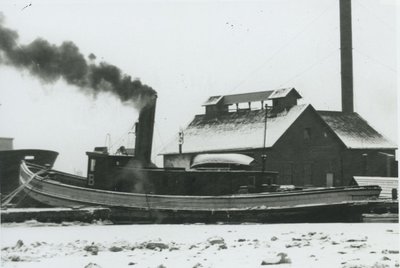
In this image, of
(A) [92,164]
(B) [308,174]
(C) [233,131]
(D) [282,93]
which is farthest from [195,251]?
(D) [282,93]

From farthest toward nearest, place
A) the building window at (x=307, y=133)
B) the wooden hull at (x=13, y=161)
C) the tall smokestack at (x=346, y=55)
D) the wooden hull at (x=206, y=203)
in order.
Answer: the tall smokestack at (x=346, y=55)
the building window at (x=307, y=133)
the wooden hull at (x=13, y=161)
the wooden hull at (x=206, y=203)

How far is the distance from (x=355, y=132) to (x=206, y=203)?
941 inches

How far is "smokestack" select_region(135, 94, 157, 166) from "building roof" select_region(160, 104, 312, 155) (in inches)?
607

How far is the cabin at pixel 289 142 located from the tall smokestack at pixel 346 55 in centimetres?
260

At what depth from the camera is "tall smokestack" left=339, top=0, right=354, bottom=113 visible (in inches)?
1706

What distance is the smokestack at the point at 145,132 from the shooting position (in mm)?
21875

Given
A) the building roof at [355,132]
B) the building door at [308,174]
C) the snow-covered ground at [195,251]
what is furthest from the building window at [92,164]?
the building roof at [355,132]

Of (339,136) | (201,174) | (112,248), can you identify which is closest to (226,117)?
(339,136)

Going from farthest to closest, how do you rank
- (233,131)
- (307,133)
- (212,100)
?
(212,100)
(233,131)
(307,133)

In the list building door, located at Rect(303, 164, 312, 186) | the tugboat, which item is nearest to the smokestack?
the tugboat

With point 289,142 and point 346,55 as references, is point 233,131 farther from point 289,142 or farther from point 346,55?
point 346,55

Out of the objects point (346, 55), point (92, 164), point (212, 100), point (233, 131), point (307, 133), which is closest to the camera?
point (92, 164)

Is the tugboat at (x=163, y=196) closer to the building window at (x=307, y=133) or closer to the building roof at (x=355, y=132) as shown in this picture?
the building window at (x=307, y=133)

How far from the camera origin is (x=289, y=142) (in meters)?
37.2
